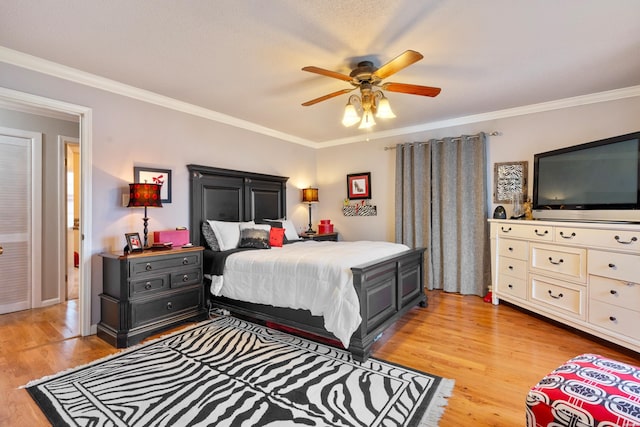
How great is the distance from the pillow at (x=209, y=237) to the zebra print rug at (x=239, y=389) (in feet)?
3.99

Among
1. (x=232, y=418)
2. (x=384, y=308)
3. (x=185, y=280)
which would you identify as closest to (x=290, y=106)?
(x=185, y=280)

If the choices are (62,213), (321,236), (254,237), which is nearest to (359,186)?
(321,236)

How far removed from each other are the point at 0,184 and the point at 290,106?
353 cm

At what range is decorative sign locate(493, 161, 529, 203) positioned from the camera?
13.2 ft

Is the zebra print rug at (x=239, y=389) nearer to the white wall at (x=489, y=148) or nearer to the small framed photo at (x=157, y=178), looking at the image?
the small framed photo at (x=157, y=178)

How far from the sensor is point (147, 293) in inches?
114

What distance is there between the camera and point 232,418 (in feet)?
5.72

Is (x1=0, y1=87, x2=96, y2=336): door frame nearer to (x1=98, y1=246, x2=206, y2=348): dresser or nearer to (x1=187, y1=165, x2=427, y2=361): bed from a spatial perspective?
(x1=98, y1=246, x2=206, y2=348): dresser

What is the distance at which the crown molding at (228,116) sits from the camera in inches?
105

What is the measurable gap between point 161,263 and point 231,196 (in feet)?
4.98

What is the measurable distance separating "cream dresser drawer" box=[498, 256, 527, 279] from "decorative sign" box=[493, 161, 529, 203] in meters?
0.91

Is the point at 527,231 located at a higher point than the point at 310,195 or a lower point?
lower

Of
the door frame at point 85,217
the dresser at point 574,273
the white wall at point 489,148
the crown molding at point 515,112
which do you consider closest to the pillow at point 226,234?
the door frame at point 85,217

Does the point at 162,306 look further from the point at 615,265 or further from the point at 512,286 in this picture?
the point at 615,265
